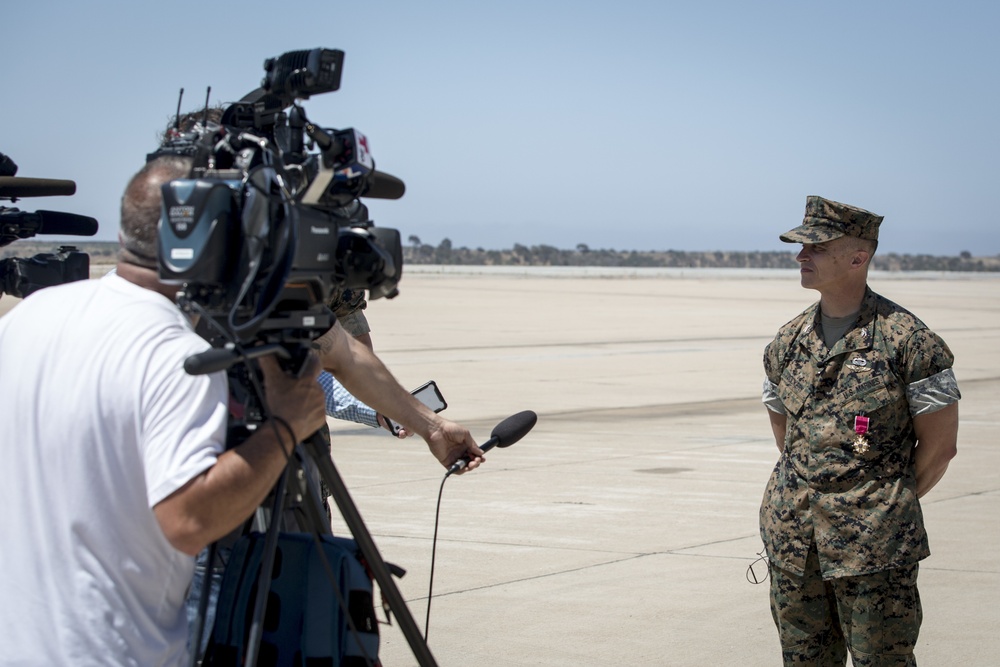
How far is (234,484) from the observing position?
233 cm

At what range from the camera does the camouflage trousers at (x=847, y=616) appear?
397cm

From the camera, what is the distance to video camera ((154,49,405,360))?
2338 mm

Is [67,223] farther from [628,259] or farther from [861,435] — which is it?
[628,259]

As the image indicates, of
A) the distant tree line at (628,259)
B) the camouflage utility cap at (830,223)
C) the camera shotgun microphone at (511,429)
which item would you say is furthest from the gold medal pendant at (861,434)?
the distant tree line at (628,259)

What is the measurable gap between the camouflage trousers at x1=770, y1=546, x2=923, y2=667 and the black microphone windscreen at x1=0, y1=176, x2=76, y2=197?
290 centimetres

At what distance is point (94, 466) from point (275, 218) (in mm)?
589

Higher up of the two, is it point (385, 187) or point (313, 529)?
point (385, 187)

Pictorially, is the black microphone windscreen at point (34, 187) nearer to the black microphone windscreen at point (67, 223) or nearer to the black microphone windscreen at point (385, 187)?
the black microphone windscreen at point (67, 223)

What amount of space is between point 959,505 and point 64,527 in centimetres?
727

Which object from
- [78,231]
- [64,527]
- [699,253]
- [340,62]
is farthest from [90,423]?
[699,253]

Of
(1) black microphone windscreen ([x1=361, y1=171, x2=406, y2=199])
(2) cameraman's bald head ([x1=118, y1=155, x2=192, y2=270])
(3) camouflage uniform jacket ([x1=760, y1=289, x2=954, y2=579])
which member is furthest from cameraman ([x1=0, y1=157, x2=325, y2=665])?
(3) camouflage uniform jacket ([x1=760, y1=289, x2=954, y2=579])

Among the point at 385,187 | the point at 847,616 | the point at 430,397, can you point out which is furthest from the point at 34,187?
the point at 847,616

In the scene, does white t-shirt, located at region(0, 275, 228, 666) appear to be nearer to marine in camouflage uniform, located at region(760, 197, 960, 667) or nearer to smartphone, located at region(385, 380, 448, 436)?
smartphone, located at region(385, 380, 448, 436)

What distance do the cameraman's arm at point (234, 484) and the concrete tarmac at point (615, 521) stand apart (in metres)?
2.92
